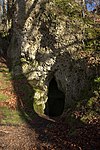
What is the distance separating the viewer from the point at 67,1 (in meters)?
19.8

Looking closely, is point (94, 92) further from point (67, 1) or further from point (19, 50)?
point (19, 50)

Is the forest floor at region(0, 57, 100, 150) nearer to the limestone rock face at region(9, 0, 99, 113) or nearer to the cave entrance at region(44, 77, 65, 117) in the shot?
the limestone rock face at region(9, 0, 99, 113)

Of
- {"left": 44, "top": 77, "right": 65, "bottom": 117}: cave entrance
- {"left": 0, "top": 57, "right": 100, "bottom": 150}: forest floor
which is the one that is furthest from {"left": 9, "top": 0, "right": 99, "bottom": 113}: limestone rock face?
{"left": 0, "top": 57, "right": 100, "bottom": 150}: forest floor

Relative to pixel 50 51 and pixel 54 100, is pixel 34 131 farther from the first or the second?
pixel 50 51

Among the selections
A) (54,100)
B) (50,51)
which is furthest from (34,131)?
(50,51)

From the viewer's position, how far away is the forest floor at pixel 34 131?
10133mm

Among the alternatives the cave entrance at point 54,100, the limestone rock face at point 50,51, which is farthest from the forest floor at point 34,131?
the cave entrance at point 54,100

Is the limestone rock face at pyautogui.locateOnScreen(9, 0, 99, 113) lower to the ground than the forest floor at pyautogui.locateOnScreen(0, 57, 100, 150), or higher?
higher

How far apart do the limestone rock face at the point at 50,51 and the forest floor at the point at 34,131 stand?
137 cm

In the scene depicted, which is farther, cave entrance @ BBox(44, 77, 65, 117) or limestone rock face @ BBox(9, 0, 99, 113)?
cave entrance @ BBox(44, 77, 65, 117)

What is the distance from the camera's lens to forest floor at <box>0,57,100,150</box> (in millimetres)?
10133

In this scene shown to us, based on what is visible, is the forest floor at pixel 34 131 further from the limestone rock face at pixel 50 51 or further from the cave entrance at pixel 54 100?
the cave entrance at pixel 54 100

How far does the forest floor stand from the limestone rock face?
4.49ft

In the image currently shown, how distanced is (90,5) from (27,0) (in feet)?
18.4
